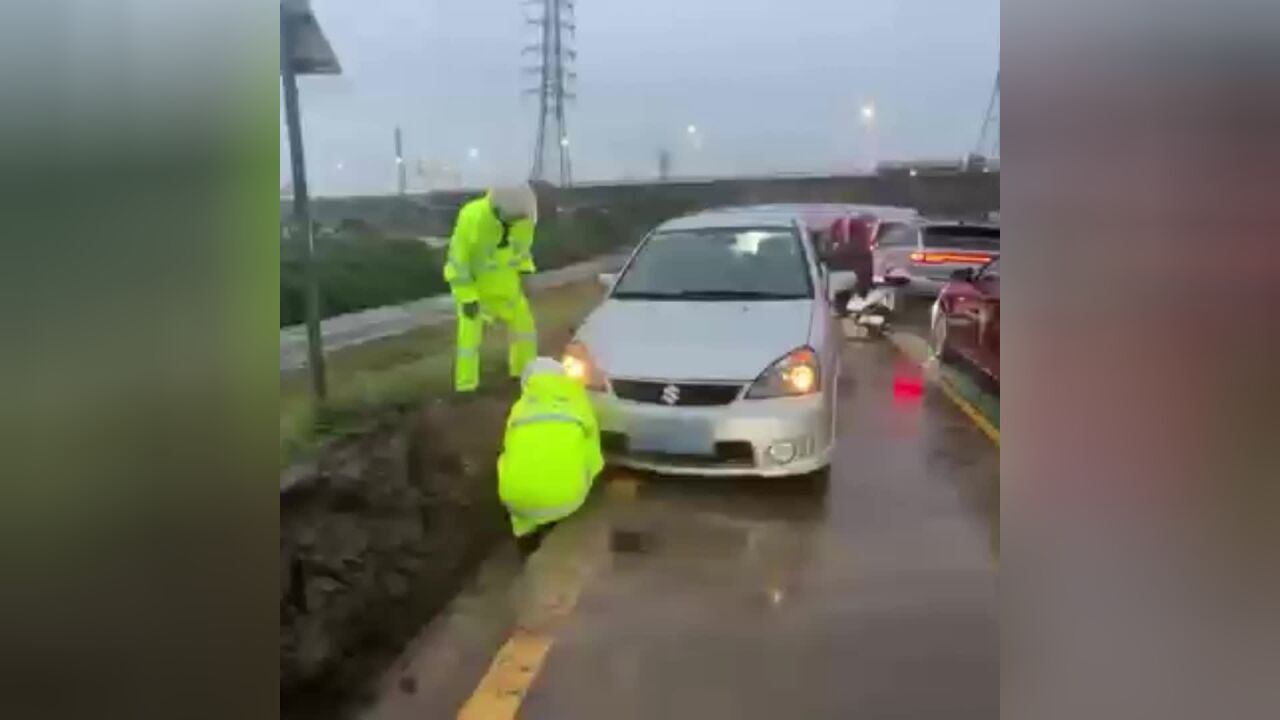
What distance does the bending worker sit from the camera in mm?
1383

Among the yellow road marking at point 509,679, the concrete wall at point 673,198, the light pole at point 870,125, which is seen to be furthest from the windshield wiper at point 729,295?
the yellow road marking at point 509,679

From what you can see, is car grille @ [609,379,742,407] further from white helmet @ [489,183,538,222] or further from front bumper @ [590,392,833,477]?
white helmet @ [489,183,538,222]

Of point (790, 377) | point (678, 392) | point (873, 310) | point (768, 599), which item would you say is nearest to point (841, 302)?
point (873, 310)

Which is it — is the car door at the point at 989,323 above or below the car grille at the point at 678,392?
above

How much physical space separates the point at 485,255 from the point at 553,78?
258 mm

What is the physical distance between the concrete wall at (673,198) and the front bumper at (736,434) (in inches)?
10.4

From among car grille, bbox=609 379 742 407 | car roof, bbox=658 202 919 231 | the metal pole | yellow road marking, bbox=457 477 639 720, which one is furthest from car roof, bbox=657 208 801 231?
the metal pole

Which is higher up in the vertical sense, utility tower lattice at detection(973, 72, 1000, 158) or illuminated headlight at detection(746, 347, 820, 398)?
utility tower lattice at detection(973, 72, 1000, 158)

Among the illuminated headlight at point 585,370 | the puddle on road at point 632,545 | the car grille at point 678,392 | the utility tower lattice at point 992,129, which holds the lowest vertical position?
the puddle on road at point 632,545

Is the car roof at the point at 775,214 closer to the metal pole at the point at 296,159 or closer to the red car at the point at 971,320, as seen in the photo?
the red car at the point at 971,320

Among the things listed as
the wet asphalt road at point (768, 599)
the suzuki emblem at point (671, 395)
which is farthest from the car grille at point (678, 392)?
the wet asphalt road at point (768, 599)

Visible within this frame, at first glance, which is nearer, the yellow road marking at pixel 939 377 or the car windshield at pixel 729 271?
the yellow road marking at pixel 939 377

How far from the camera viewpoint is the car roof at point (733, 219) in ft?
4.44

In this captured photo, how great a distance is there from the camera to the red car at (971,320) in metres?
1.25
